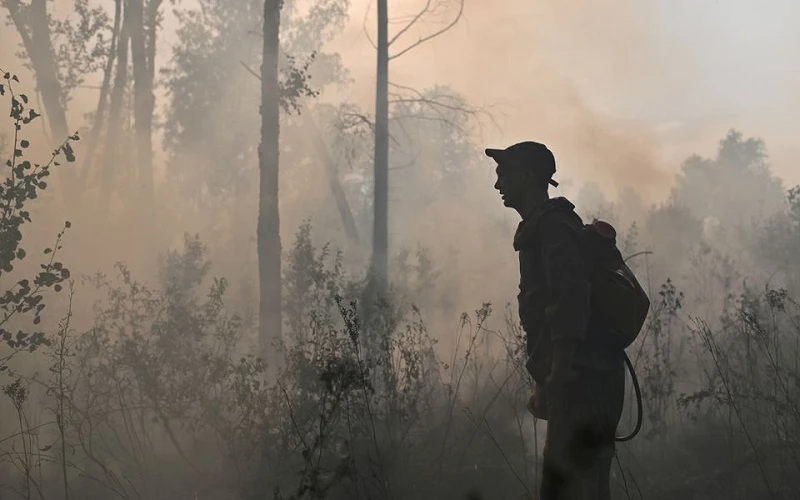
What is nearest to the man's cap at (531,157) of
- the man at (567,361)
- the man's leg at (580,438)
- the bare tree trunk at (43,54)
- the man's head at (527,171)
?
the man's head at (527,171)

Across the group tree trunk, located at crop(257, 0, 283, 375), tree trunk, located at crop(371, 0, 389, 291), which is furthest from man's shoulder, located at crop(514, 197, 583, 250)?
tree trunk, located at crop(371, 0, 389, 291)

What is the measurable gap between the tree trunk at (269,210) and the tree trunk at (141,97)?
5929 millimetres

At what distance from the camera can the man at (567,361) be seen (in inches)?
98.7

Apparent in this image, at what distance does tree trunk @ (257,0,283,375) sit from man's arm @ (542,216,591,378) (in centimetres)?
648

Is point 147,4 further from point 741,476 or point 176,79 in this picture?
point 741,476

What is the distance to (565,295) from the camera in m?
2.50

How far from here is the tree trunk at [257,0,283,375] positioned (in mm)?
8656

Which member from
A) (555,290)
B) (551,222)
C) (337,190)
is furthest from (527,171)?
(337,190)

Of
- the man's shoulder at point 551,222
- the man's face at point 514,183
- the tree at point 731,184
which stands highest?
the tree at point 731,184

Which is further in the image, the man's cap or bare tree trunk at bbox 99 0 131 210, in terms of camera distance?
bare tree trunk at bbox 99 0 131 210

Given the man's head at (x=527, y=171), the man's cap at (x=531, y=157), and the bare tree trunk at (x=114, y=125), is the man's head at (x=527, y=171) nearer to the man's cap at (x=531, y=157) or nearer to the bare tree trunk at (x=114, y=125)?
the man's cap at (x=531, y=157)

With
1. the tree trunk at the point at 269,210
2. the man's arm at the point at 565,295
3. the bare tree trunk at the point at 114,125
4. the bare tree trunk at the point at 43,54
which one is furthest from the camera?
the bare tree trunk at the point at 114,125

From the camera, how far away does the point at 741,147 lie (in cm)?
3850

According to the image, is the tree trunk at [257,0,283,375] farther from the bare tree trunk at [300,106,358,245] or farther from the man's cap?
the man's cap
